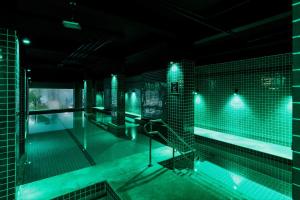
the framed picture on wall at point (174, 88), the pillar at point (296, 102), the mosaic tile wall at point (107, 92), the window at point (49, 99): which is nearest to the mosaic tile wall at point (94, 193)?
the pillar at point (296, 102)

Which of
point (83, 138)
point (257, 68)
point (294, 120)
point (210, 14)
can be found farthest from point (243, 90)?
point (83, 138)

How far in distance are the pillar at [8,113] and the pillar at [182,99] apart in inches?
139

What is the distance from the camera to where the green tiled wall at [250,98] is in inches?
196

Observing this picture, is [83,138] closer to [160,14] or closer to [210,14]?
[160,14]

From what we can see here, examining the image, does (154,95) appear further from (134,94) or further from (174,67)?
(174,67)

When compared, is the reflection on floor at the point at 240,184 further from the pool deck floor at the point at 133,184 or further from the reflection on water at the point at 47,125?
the reflection on water at the point at 47,125

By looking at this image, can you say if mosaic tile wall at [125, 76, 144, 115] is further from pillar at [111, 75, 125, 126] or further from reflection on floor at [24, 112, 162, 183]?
reflection on floor at [24, 112, 162, 183]

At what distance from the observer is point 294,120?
1.02 meters

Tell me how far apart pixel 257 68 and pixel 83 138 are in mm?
6906

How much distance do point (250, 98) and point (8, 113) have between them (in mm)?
6571

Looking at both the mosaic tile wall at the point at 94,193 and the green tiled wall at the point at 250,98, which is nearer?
the mosaic tile wall at the point at 94,193

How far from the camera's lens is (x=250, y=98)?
19.0 ft

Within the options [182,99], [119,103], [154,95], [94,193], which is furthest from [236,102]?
[94,193]

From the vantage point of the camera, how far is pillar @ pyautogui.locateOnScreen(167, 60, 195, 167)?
455 cm
